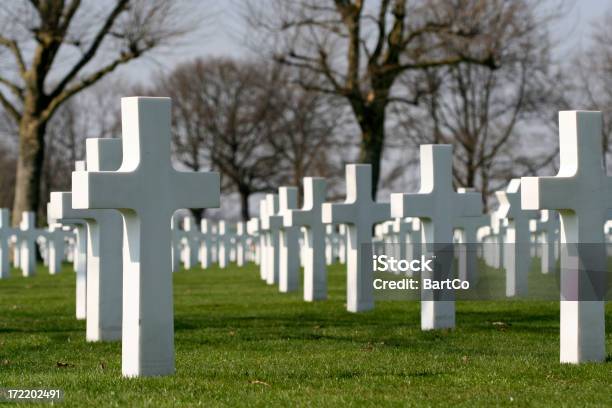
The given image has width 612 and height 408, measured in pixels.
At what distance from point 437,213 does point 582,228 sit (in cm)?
324

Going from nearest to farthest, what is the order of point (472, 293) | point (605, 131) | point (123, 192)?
point (123, 192), point (472, 293), point (605, 131)

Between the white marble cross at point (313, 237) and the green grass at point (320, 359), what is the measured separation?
0.65 meters

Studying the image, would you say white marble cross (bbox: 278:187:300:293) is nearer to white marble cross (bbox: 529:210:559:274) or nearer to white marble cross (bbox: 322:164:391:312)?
white marble cross (bbox: 322:164:391:312)

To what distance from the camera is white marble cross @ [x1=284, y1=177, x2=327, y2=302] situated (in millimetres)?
16594

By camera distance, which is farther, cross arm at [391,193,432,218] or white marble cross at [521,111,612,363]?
cross arm at [391,193,432,218]

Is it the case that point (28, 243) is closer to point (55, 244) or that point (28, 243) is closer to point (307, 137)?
point (55, 244)

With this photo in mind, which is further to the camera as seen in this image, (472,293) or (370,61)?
(370,61)

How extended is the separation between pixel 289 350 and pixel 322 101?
47.9 meters

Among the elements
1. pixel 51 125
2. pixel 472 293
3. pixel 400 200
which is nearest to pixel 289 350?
pixel 400 200

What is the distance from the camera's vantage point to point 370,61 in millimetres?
32625

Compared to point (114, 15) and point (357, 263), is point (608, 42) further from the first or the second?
point (357, 263)

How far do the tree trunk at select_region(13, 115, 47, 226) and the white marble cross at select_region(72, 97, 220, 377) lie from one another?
1031 inches

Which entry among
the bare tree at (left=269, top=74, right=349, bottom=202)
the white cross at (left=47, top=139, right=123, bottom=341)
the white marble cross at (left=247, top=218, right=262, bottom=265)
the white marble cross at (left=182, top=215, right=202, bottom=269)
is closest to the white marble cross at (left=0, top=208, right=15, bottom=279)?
the white marble cross at (left=247, top=218, right=262, bottom=265)

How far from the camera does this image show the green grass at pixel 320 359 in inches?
298
